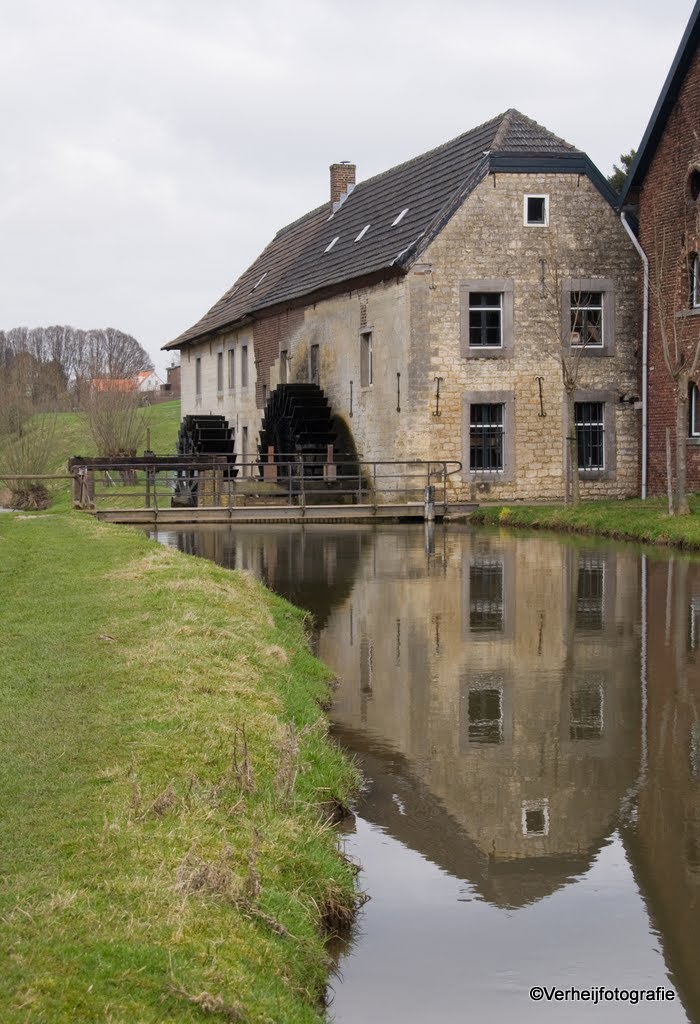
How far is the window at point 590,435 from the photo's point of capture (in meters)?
30.8

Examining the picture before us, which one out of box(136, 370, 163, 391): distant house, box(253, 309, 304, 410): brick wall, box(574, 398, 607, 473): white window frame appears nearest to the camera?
box(574, 398, 607, 473): white window frame

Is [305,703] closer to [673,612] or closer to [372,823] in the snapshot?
[372,823]

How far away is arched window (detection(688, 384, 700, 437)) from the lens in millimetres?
26453

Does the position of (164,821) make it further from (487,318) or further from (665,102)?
(487,318)

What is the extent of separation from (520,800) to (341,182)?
117ft

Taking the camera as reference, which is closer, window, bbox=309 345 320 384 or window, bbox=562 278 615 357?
window, bbox=562 278 615 357

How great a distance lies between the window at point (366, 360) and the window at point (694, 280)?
8052 millimetres

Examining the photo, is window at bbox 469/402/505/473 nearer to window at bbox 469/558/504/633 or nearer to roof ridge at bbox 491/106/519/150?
roof ridge at bbox 491/106/519/150

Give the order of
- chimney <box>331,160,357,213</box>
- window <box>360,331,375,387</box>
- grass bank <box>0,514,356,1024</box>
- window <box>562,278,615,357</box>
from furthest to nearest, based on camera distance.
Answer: chimney <box>331,160,357,213</box>, window <box>360,331,375,387</box>, window <box>562,278,615,357</box>, grass bank <box>0,514,356,1024</box>

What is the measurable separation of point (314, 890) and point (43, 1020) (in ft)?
6.00

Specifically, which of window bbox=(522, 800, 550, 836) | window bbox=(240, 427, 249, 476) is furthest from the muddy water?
window bbox=(240, 427, 249, 476)

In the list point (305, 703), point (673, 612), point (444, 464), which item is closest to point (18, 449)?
point (444, 464)

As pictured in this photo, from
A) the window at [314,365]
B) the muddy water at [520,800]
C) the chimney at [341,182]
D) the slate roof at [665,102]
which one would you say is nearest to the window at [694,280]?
the slate roof at [665,102]

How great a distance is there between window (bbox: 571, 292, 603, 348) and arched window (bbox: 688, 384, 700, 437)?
4195mm
